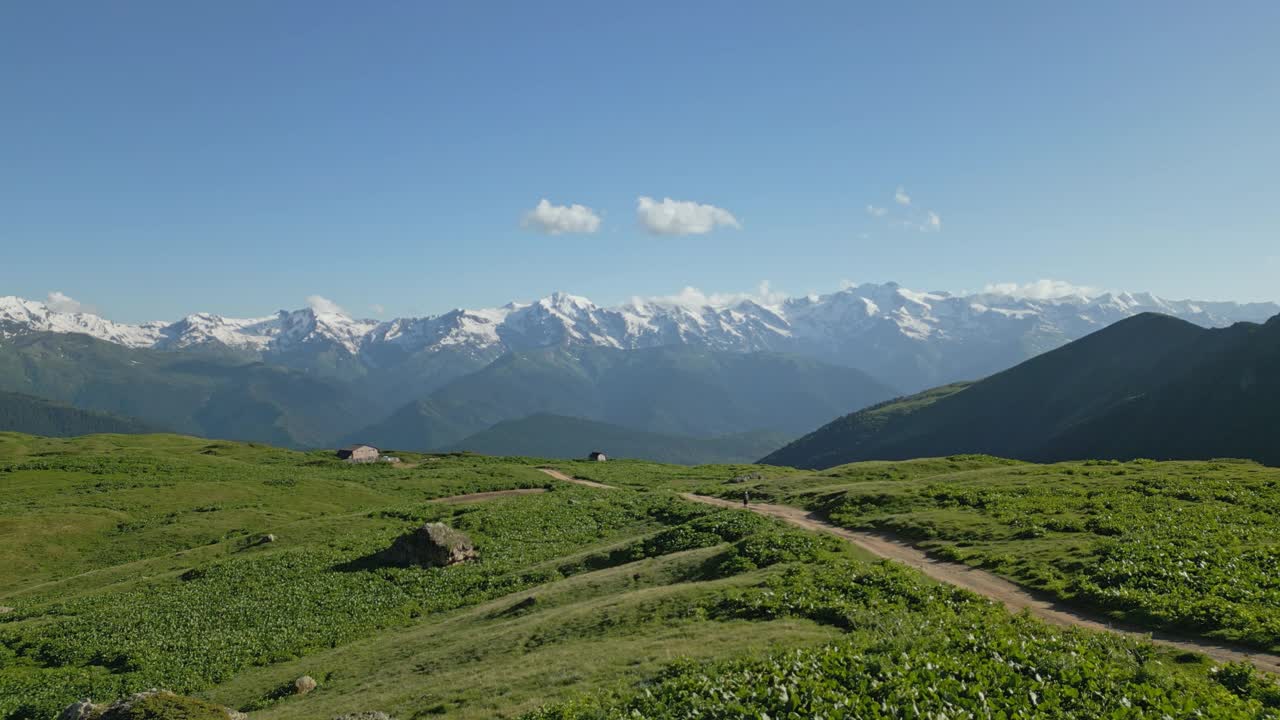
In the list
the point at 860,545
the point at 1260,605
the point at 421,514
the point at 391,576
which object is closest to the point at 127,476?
the point at 421,514

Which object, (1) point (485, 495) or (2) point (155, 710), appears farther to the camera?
(1) point (485, 495)

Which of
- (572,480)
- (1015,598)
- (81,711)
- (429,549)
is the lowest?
(81,711)

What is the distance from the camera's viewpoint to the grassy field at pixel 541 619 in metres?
15.4

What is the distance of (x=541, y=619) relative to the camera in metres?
28.6

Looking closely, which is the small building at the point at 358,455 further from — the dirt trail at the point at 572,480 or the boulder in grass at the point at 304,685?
the boulder in grass at the point at 304,685

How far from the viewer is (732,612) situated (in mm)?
24656

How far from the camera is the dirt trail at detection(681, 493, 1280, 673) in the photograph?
19.9m

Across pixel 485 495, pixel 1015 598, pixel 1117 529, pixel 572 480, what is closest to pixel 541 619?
pixel 1015 598

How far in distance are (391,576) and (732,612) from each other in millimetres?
29729

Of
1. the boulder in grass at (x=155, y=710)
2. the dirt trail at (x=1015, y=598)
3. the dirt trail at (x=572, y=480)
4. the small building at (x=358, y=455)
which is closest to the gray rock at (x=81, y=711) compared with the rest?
the boulder in grass at (x=155, y=710)

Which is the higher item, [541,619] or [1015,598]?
[1015,598]

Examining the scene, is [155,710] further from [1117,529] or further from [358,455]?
[358,455]

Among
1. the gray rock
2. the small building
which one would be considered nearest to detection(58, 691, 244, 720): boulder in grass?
the gray rock

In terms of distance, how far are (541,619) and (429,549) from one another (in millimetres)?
21012
